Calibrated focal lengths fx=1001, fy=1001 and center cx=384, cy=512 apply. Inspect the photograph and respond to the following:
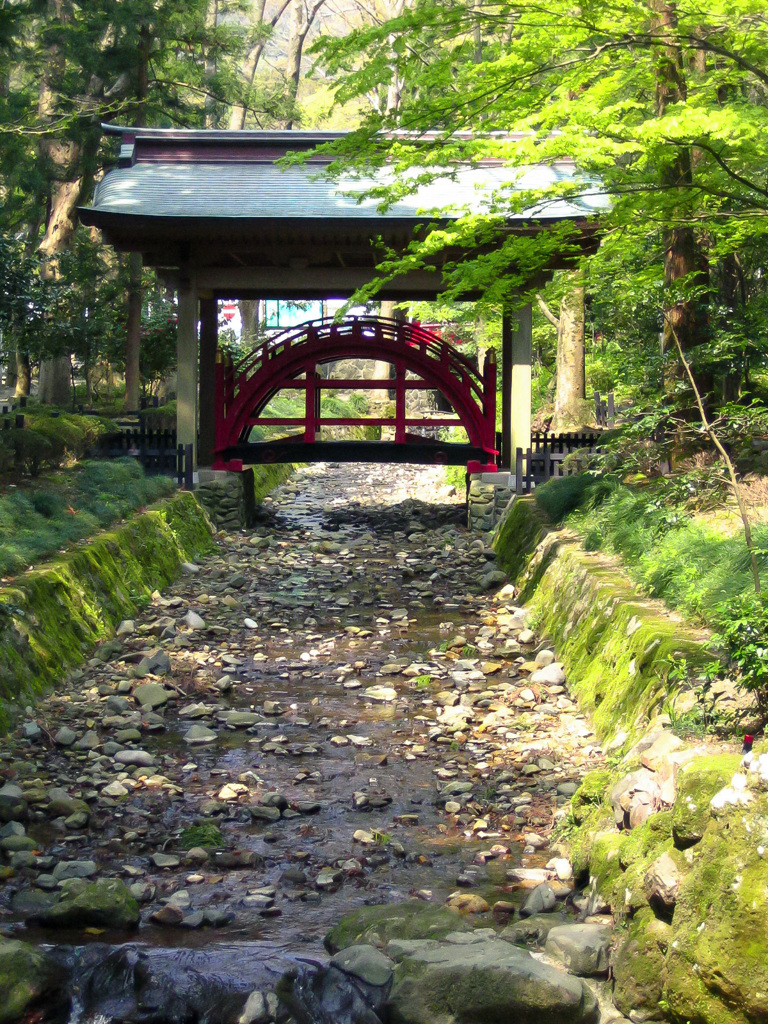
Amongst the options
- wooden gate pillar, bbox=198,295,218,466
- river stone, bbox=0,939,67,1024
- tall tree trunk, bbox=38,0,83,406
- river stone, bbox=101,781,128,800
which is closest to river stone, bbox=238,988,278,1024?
river stone, bbox=0,939,67,1024

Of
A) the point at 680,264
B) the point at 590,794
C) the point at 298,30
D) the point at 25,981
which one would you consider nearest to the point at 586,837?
the point at 590,794

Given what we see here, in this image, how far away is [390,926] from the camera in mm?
4234

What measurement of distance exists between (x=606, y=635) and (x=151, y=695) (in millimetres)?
3391

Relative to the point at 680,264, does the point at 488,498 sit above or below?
below

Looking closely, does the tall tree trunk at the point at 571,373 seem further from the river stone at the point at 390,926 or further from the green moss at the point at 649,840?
the river stone at the point at 390,926

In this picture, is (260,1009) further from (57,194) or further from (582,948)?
(57,194)

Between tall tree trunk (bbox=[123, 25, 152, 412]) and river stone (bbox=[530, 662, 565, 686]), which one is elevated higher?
tall tree trunk (bbox=[123, 25, 152, 412])

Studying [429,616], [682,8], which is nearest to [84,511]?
[429,616]

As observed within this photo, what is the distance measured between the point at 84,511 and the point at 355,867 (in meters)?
6.32

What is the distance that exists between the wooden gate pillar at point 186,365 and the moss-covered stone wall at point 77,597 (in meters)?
2.49

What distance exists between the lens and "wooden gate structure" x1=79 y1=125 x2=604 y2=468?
1330 cm

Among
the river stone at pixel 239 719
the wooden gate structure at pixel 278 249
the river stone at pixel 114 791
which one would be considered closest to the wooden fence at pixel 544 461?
the wooden gate structure at pixel 278 249

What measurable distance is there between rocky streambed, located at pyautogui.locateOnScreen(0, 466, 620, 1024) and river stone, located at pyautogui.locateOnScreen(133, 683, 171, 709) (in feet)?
0.05

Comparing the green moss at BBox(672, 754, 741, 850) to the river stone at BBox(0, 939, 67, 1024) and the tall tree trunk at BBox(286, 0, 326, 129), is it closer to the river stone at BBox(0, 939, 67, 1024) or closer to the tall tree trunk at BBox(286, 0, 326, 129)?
the river stone at BBox(0, 939, 67, 1024)
